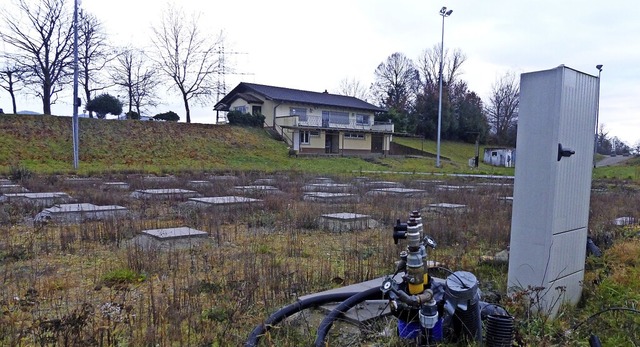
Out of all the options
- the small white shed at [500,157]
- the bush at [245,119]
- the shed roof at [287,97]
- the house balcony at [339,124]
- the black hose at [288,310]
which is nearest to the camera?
the black hose at [288,310]

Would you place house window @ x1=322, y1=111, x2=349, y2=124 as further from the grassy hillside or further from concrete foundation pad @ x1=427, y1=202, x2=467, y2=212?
concrete foundation pad @ x1=427, y1=202, x2=467, y2=212

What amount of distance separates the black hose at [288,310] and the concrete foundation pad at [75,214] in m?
4.93

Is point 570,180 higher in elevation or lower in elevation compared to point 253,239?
higher

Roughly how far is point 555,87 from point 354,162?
27685mm

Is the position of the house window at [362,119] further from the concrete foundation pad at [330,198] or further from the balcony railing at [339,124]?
the concrete foundation pad at [330,198]

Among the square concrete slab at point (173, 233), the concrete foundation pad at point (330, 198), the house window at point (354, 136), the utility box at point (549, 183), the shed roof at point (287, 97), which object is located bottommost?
the concrete foundation pad at point (330, 198)

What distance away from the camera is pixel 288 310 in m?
2.59

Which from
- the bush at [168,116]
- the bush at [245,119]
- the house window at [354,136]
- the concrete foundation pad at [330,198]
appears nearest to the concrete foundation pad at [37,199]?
the concrete foundation pad at [330,198]

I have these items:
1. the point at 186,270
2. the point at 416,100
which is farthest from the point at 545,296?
the point at 416,100

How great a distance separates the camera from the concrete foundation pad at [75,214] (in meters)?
6.51

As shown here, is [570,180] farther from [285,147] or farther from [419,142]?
[419,142]

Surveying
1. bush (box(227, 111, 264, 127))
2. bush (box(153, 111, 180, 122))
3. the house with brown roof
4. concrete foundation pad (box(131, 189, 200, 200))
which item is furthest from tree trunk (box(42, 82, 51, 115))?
concrete foundation pad (box(131, 189, 200, 200))

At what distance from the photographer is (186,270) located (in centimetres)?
401

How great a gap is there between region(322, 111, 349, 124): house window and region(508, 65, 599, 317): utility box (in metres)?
37.0
